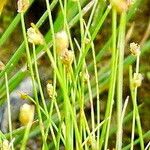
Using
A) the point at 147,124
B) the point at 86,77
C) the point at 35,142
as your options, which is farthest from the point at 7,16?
the point at 86,77

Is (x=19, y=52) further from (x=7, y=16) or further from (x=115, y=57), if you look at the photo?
(x=7, y=16)

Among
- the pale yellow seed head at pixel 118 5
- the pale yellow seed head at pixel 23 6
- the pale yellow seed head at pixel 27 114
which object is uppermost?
the pale yellow seed head at pixel 23 6

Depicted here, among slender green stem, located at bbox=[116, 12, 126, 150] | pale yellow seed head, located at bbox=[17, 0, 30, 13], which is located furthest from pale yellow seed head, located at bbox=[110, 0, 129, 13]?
pale yellow seed head, located at bbox=[17, 0, 30, 13]

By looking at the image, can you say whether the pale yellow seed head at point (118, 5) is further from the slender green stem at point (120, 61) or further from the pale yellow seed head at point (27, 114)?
the pale yellow seed head at point (27, 114)

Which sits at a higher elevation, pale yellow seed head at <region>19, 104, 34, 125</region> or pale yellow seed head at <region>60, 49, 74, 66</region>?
pale yellow seed head at <region>60, 49, 74, 66</region>

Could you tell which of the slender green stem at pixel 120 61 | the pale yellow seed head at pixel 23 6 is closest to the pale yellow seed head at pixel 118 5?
the slender green stem at pixel 120 61

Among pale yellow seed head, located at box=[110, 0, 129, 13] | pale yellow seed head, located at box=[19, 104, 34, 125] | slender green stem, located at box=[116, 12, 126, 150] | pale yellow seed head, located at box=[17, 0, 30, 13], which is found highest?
pale yellow seed head, located at box=[17, 0, 30, 13]

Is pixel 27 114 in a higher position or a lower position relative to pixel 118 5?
lower

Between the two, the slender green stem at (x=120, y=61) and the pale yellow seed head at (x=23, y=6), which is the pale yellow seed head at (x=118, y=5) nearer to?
the slender green stem at (x=120, y=61)

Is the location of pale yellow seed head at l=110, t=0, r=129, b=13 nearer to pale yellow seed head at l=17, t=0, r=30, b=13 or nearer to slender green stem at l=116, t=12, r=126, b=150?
slender green stem at l=116, t=12, r=126, b=150

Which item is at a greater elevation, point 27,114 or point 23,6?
point 23,6

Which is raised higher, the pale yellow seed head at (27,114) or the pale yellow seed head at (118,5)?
the pale yellow seed head at (118,5)
